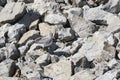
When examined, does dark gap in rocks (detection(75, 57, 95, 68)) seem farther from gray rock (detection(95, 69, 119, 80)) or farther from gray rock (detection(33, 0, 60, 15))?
gray rock (detection(33, 0, 60, 15))

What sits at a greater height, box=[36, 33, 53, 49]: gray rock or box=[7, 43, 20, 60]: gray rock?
box=[36, 33, 53, 49]: gray rock

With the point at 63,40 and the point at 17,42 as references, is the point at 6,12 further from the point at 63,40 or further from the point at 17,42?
the point at 63,40

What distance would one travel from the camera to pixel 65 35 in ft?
36.5

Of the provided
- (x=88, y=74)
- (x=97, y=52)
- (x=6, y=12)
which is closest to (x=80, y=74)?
(x=88, y=74)

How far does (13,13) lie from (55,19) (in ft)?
3.44

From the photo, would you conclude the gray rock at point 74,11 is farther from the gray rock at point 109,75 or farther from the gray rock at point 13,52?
the gray rock at point 109,75

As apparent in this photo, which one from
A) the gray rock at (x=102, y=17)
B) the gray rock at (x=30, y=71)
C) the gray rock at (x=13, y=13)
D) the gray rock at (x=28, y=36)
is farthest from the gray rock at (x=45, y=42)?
the gray rock at (x=102, y=17)

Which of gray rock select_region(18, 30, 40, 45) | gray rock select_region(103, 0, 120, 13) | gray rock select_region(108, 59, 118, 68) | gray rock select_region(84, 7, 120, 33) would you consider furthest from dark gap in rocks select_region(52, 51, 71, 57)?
gray rock select_region(103, 0, 120, 13)

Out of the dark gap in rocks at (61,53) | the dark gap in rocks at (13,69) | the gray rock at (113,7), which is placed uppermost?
the gray rock at (113,7)

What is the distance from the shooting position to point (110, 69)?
9.61 metres

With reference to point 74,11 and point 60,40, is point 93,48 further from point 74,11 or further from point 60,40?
point 74,11

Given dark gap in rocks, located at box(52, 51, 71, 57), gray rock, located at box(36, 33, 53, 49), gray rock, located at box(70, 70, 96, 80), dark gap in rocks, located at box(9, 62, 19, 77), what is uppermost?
gray rock, located at box(36, 33, 53, 49)

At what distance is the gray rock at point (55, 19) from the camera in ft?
38.2

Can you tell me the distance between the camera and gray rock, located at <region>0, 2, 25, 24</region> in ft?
38.2
